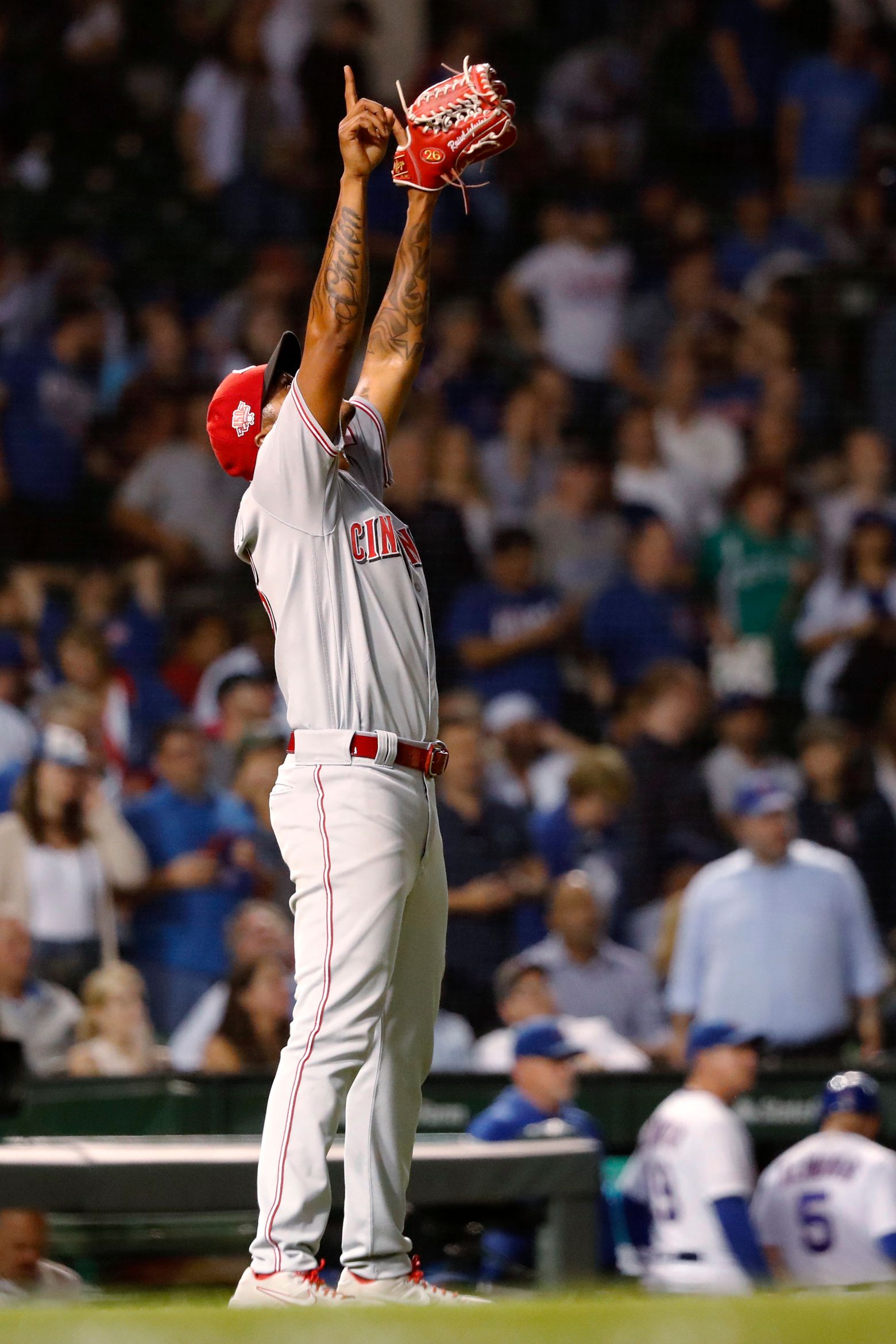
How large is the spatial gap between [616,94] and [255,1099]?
726cm

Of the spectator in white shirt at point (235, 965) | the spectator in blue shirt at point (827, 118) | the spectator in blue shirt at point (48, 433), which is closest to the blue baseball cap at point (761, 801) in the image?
the spectator in white shirt at point (235, 965)

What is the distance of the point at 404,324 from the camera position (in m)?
4.00

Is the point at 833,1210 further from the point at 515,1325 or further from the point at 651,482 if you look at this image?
the point at 651,482

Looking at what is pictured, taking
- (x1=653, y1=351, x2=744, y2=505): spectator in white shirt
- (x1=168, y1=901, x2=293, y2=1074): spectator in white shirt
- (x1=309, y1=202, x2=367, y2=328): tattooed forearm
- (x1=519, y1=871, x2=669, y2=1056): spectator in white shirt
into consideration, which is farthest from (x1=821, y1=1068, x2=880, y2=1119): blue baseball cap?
(x1=653, y1=351, x2=744, y2=505): spectator in white shirt

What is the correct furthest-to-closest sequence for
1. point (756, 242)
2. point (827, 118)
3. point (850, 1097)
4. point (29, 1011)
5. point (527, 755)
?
point (827, 118)
point (756, 242)
point (527, 755)
point (29, 1011)
point (850, 1097)

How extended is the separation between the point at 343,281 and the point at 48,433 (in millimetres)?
6330

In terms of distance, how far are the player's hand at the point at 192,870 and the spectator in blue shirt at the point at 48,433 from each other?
2.04m

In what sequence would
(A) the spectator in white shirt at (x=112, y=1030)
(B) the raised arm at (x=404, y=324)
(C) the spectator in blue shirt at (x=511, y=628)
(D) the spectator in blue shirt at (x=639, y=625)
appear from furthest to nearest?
(D) the spectator in blue shirt at (x=639, y=625) < (C) the spectator in blue shirt at (x=511, y=628) < (A) the spectator in white shirt at (x=112, y=1030) < (B) the raised arm at (x=404, y=324)

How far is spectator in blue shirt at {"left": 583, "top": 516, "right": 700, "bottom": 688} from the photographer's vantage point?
9.20m

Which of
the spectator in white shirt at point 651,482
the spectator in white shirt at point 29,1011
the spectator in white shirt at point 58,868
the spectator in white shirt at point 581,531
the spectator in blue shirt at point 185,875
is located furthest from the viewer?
the spectator in white shirt at point 651,482

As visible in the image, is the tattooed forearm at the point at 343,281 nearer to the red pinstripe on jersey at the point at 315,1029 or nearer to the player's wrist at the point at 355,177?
the player's wrist at the point at 355,177

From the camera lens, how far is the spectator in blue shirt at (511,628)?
902 centimetres

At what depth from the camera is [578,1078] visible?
6.44 metres

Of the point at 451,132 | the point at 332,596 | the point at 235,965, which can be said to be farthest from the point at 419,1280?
the point at 235,965
